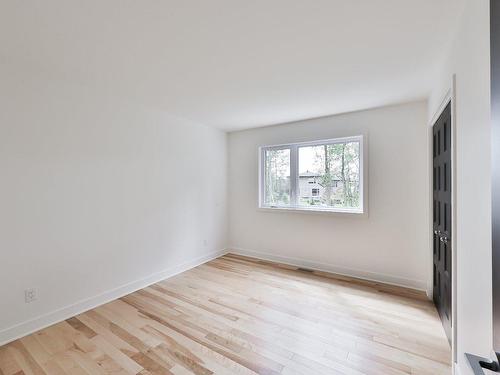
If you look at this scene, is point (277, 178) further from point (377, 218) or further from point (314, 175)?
point (377, 218)

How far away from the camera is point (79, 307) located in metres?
2.48

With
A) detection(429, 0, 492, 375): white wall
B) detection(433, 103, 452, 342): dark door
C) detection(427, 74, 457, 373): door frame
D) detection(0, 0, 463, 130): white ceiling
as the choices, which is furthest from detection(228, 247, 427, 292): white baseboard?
detection(0, 0, 463, 130): white ceiling

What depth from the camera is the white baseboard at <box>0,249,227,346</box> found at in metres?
2.06

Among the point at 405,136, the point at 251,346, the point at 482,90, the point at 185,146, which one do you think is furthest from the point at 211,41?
the point at 405,136

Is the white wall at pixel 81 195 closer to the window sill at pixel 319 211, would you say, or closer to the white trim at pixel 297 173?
the white trim at pixel 297 173

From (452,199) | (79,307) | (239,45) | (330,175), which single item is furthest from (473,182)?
(79,307)

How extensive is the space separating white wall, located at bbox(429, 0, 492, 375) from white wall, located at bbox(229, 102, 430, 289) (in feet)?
5.17

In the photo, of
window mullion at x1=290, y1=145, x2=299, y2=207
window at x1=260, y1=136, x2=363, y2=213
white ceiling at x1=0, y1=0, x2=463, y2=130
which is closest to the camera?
white ceiling at x1=0, y1=0, x2=463, y2=130

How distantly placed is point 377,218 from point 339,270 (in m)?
0.96

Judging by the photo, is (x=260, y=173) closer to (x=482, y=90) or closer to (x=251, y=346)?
(x=251, y=346)

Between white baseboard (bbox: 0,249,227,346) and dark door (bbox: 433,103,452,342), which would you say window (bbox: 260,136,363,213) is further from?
white baseboard (bbox: 0,249,227,346)

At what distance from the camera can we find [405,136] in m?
3.03

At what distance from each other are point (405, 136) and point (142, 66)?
125 inches

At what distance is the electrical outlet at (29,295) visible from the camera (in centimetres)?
214
